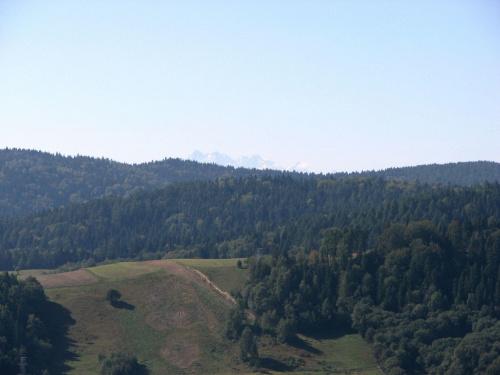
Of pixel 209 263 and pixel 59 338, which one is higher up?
pixel 209 263

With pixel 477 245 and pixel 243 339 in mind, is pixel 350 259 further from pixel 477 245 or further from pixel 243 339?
pixel 243 339

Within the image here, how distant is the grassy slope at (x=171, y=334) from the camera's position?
116875mm

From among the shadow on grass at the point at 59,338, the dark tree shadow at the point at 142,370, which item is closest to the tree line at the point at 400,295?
the dark tree shadow at the point at 142,370

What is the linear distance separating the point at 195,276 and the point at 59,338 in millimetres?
35196

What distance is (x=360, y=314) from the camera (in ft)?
424

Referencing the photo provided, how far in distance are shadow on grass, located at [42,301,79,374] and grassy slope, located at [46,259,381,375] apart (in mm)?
884

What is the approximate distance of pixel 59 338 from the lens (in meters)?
122

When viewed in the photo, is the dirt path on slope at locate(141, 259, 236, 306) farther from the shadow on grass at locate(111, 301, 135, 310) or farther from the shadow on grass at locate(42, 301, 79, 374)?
the shadow on grass at locate(42, 301, 79, 374)

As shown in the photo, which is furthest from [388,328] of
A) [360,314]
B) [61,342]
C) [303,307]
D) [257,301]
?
[61,342]

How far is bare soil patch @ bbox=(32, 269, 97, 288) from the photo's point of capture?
14112 centimetres

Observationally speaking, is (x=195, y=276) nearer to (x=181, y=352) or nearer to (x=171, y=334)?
(x=171, y=334)

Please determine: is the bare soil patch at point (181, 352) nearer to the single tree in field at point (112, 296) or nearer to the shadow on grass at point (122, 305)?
the shadow on grass at point (122, 305)

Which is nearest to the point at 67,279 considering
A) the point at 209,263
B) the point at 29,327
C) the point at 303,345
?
the point at 29,327

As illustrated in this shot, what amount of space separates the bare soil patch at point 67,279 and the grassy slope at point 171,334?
1.91 meters
